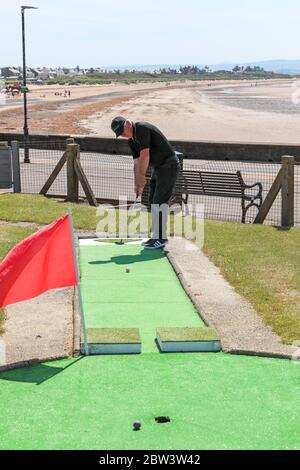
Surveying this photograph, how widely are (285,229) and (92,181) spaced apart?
7.39 meters

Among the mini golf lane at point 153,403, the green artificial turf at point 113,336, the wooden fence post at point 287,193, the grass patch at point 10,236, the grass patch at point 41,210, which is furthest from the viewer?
the grass patch at point 41,210

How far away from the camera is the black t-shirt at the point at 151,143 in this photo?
378 inches

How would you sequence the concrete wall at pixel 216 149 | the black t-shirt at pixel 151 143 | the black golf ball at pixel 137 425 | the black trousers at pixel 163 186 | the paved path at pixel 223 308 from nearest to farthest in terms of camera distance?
the black golf ball at pixel 137 425, the paved path at pixel 223 308, the black t-shirt at pixel 151 143, the black trousers at pixel 163 186, the concrete wall at pixel 216 149

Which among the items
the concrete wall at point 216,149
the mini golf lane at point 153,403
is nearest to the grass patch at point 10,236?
the mini golf lane at point 153,403

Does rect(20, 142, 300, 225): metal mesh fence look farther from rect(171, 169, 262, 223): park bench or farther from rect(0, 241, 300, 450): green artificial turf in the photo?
rect(0, 241, 300, 450): green artificial turf

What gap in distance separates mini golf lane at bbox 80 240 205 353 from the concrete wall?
11.2m

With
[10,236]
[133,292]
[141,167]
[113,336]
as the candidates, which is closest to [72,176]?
[10,236]

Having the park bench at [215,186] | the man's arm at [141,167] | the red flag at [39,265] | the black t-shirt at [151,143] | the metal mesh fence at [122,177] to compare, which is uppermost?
the black t-shirt at [151,143]

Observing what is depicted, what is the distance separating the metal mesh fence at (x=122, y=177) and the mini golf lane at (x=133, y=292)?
14.4ft

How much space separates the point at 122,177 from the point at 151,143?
9234 mm

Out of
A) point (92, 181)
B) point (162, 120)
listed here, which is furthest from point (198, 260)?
point (162, 120)

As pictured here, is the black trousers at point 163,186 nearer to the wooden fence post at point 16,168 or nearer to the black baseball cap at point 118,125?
the black baseball cap at point 118,125

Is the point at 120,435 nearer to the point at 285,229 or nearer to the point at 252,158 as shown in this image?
the point at 285,229

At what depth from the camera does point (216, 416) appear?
4.88 m
